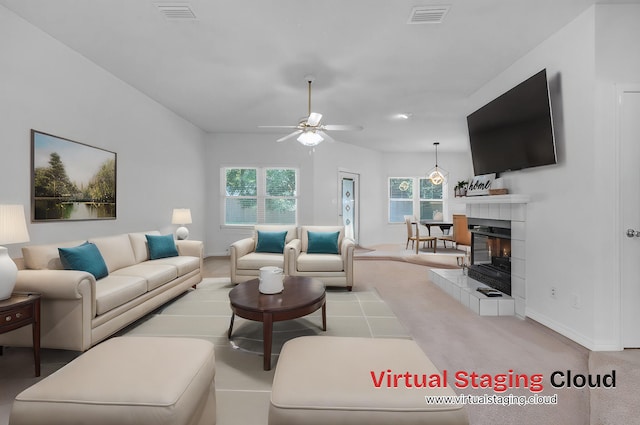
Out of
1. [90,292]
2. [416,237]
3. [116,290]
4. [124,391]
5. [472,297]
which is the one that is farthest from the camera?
[416,237]

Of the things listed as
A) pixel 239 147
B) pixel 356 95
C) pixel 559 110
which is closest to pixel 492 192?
pixel 559 110

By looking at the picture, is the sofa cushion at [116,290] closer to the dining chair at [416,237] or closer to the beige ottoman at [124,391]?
the beige ottoman at [124,391]

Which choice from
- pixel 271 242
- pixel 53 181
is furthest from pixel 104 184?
pixel 271 242

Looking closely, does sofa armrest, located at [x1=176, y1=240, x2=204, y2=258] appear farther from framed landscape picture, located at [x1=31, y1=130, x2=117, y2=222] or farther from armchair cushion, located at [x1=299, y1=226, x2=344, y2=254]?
armchair cushion, located at [x1=299, y1=226, x2=344, y2=254]

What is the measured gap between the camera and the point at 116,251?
3.31 metres

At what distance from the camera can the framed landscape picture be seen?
2.89 metres

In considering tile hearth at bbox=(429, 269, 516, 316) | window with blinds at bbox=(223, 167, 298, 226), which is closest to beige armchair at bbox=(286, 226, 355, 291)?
tile hearth at bbox=(429, 269, 516, 316)

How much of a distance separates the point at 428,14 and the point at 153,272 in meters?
3.57

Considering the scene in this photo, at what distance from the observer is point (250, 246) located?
464 cm

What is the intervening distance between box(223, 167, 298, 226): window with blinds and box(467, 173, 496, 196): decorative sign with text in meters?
3.75

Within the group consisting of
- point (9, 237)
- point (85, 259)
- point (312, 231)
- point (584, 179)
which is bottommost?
point (85, 259)

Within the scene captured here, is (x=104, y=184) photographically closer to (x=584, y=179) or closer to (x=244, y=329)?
(x=244, y=329)

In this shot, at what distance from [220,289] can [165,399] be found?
3171mm

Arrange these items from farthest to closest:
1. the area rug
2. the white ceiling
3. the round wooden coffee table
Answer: the white ceiling < the round wooden coffee table < the area rug
